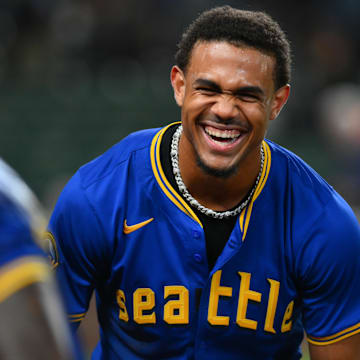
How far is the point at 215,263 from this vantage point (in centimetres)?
272

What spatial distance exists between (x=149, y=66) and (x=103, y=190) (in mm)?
7274

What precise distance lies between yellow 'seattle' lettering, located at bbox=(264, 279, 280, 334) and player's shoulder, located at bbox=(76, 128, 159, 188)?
2.26ft

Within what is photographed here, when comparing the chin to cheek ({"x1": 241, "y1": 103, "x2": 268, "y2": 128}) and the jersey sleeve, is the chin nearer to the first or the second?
cheek ({"x1": 241, "y1": 103, "x2": 268, "y2": 128})

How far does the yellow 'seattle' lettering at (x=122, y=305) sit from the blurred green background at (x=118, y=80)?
5378mm

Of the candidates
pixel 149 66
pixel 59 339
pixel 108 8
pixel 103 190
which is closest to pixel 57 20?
pixel 108 8

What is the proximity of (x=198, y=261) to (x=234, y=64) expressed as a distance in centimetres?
72

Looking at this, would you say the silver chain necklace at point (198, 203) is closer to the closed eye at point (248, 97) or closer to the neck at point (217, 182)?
the neck at point (217, 182)

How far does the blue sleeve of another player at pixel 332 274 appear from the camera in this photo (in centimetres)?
266

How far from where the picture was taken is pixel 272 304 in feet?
8.96

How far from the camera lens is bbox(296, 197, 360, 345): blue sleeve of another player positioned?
266 cm

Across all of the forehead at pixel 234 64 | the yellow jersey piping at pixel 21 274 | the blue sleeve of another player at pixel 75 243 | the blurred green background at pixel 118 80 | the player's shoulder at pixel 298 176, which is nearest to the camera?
the yellow jersey piping at pixel 21 274

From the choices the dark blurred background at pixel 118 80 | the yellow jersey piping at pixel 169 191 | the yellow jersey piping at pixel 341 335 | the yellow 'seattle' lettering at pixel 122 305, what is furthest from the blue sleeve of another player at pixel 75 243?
the dark blurred background at pixel 118 80

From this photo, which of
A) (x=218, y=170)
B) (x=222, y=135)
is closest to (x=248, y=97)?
(x=222, y=135)

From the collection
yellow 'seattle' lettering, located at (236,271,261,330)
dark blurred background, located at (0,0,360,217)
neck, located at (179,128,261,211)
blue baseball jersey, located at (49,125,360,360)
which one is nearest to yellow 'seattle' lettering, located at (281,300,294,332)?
blue baseball jersey, located at (49,125,360,360)
